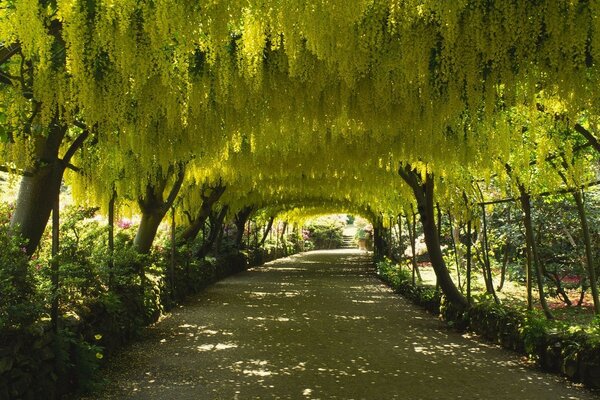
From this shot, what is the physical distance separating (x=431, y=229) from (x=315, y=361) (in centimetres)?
365

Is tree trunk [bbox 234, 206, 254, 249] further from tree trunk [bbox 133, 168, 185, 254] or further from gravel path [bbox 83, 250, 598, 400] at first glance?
tree trunk [bbox 133, 168, 185, 254]

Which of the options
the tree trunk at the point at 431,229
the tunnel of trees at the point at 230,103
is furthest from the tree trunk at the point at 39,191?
the tree trunk at the point at 431,229

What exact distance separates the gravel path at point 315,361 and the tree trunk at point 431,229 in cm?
58

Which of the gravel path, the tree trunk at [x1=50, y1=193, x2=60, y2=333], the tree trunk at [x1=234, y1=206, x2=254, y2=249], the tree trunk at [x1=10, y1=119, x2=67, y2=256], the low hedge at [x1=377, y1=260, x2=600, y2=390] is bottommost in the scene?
the gravel path

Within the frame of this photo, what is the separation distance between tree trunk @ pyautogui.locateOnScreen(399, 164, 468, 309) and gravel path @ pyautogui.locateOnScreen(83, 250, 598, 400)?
22.7 inches

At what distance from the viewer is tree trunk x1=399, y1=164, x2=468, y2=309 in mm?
7984

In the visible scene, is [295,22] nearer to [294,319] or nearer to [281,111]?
[281,111]

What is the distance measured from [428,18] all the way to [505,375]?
130 inches

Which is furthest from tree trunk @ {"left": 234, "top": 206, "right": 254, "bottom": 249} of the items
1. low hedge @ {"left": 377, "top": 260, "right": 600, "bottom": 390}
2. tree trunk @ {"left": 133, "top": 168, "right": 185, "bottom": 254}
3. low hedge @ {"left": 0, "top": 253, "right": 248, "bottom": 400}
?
low hedge @ {"left": 0, "top": 253, "right": 248, "bottom": 400}

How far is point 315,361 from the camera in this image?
5.45 meters

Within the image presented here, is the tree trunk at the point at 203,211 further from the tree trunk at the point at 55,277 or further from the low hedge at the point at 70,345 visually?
the tree trunk at the point at 55,277

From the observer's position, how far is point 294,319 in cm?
830

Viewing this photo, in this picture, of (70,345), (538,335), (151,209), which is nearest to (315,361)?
(538,335)

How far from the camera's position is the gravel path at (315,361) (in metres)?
4.38
